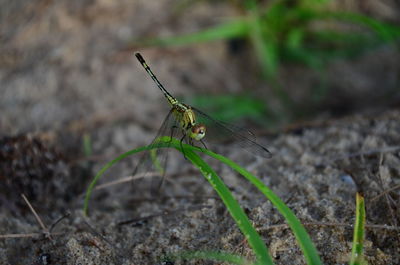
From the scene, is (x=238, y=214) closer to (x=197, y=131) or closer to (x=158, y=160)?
(x=197, y=131)

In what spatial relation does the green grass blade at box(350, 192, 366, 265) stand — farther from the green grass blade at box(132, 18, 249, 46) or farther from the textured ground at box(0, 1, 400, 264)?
the green grass blade at box(132, 18, 249, 46)

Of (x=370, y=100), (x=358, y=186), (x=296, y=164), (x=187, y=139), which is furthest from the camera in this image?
(x=370, y=100)

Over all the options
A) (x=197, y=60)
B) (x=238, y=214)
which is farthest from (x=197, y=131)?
(x=197, y=60)

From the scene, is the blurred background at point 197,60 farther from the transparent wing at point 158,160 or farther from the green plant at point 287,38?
the transparent wing at point 158,160

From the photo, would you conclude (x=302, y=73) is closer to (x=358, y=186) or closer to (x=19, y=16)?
(x=358, y=186)

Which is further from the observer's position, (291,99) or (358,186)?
(291,99)

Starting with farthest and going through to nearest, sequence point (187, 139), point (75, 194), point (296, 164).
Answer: point (75, 194) → point (296, 164) → point (187, 139)

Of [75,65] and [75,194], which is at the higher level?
[75,65]

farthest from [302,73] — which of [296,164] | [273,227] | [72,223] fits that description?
[72,223]
